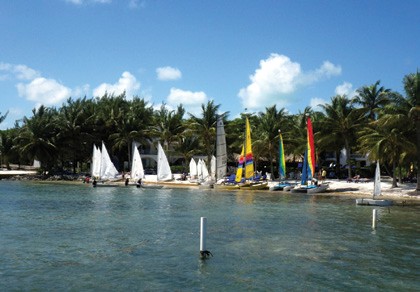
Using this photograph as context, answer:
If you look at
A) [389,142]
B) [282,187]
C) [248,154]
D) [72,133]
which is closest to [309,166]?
[282,187]

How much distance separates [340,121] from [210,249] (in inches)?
1722

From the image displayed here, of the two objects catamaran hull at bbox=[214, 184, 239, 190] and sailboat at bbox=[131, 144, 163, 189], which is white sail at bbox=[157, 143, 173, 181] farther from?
catamaran hull at bbox=[214, 184, 239, 190]

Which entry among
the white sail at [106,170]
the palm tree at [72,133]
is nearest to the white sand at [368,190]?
the white sail at [106,170]

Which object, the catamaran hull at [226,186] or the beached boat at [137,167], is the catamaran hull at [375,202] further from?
the beached boat at [137,167]

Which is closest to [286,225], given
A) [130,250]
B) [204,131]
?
[130,250]

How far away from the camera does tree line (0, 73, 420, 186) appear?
4491 centimetres

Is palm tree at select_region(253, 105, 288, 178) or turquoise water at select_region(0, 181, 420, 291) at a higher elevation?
palm tree at select_region(253, 105, 288, 178)

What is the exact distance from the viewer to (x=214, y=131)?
222 ft

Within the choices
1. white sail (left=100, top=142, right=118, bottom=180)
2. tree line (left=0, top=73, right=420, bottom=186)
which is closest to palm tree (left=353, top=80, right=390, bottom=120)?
tree line (left=0, top=73, right=420, bottom=186)

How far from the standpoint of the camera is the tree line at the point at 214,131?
1768 inches

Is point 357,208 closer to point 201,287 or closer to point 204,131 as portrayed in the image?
point 201,287

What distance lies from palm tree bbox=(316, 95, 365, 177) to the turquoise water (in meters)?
26.3

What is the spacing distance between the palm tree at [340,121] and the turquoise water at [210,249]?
2627 cm

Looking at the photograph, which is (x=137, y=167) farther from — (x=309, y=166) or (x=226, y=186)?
(x=309, y=166)
